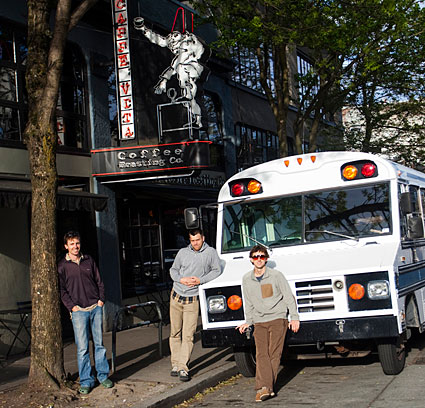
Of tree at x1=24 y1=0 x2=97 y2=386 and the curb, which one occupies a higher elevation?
tree at x1=24 y1=0 x2=97 y2=386

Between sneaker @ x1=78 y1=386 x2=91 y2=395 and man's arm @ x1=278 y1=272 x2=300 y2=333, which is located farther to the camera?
sneaker @ x1=78 y1=386 x2=91 y2=395

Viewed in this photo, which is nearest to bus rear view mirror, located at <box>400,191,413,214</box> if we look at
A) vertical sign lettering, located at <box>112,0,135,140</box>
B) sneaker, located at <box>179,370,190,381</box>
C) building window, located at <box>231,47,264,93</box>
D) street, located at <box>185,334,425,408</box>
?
street, located at <box>185,334,425,408</box>

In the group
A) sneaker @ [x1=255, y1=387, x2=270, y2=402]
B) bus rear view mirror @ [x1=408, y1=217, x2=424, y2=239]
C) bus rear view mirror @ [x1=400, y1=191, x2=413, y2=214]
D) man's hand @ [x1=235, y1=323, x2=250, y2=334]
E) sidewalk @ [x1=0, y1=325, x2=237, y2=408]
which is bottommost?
sneaker @ [x1=255, y1=387, x2=270, y2=402]

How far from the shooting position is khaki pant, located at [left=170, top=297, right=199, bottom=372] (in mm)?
8445

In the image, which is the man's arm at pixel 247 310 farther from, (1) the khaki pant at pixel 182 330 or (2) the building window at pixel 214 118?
(2) the building window at pixel 214 118

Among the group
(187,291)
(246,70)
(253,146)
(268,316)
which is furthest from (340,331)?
(246,70)

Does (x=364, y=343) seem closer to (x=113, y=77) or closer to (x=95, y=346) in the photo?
(x=95, y=346)

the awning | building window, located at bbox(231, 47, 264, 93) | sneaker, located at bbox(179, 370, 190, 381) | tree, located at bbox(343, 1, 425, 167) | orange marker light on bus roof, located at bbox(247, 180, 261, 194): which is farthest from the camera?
building window, located at bbox(231, 47, 264, 93)

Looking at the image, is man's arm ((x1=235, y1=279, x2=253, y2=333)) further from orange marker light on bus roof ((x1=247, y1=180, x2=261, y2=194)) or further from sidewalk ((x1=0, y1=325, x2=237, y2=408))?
orange marker light on bus roof ((x1=247, y1=180, x2=261, y2=194))

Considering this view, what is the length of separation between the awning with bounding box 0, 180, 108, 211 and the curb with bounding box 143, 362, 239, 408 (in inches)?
140

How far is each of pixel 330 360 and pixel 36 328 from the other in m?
4.39

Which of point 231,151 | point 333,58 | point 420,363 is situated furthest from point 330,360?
point 231,151

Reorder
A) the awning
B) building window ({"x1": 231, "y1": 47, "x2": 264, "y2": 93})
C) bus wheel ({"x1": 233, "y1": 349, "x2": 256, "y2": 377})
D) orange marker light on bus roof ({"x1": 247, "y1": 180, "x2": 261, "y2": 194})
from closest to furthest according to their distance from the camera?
1. bus wheel ({"x1": 233, "y1": 349, "x2": 256, "y2": 377})
2. orange marker light on bus roof ({"x1": 247, "y1": 180, "x2": 261, "y2": 194})
3. the awning
4. building window ({"x1": 231, "y1": 47, "x2": 264, "y2": 93})

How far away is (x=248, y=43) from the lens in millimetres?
15094
